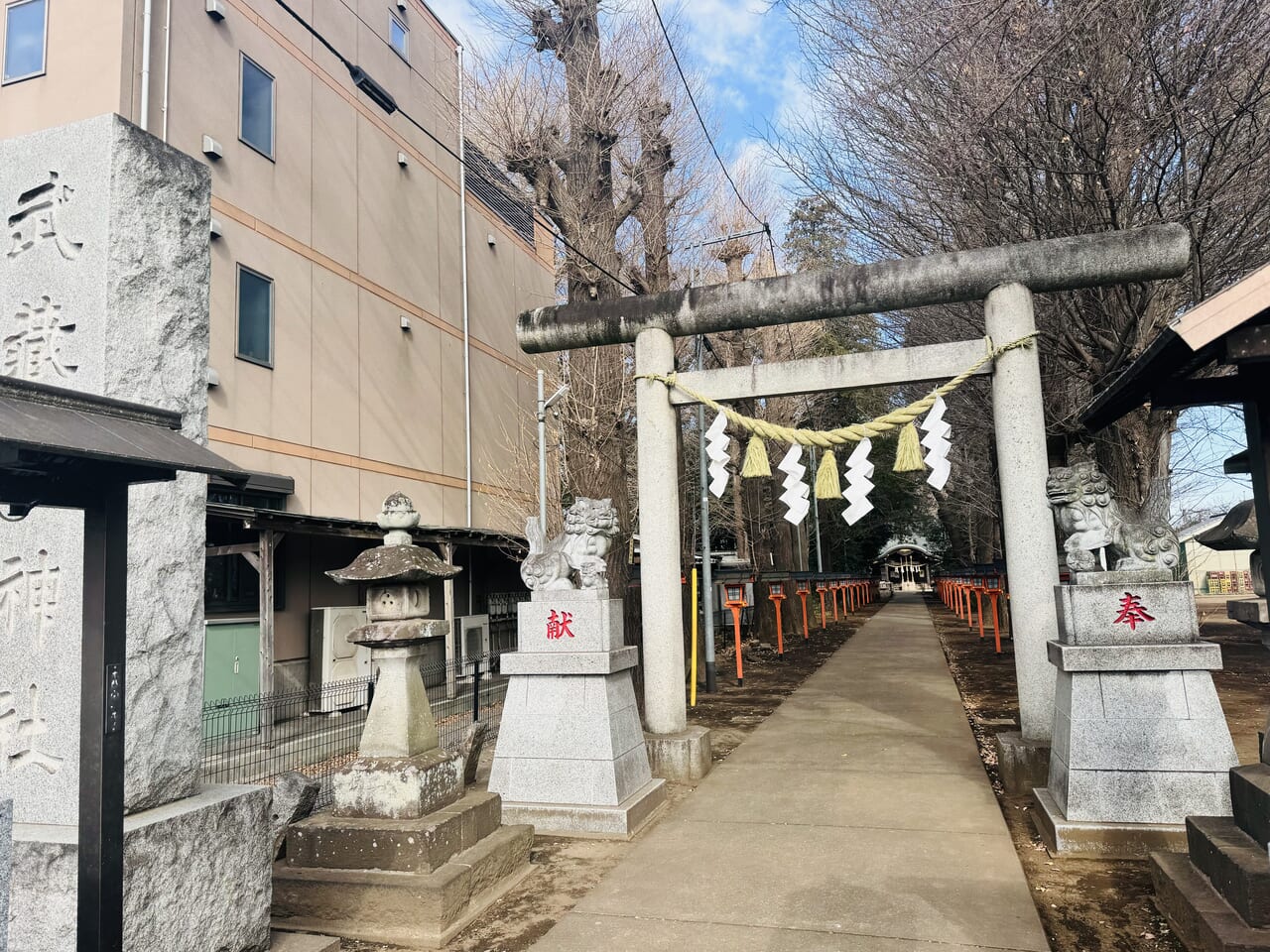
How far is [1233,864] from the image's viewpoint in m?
3.57

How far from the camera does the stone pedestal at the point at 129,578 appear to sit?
3.20 m

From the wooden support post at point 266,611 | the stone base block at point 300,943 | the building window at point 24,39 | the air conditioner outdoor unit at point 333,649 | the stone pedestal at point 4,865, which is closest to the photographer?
the stone pedestal at point 4,865

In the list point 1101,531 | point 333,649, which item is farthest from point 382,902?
point 333,649

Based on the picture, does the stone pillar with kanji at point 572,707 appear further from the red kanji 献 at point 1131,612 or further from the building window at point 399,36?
the building window at point 399,36

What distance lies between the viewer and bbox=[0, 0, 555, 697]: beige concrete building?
1080cm

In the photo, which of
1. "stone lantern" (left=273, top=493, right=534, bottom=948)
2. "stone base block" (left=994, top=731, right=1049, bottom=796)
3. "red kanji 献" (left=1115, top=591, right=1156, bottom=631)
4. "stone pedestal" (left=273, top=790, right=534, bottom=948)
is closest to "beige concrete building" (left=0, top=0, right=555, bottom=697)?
"stone lantern" (left=273, top=493, right=534, bottom=948)

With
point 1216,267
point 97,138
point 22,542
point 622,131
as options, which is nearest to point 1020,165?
point 1216,267

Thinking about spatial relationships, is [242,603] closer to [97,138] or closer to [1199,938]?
[97,138]

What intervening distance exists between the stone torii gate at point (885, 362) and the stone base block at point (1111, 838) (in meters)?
1.36

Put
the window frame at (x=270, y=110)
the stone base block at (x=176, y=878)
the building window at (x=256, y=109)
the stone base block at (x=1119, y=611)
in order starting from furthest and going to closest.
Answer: the building window at (x=256, y=109) → the window frame at (x=270, y=110) → the stone base block at (x=1119, y=611) → the stone base block at (x=176, y=878)

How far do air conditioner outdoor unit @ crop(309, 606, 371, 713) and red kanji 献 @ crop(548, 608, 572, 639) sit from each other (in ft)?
23.9

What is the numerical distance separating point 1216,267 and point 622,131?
724cm

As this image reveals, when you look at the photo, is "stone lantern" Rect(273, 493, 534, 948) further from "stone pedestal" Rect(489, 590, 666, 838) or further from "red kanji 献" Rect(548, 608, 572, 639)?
"red kanji 献" Rect(548, 608, 572, 639)

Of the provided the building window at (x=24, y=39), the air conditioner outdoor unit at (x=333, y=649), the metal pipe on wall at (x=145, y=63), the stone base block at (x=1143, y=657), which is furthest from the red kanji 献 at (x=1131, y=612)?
the building window at (x=24, y=39)
